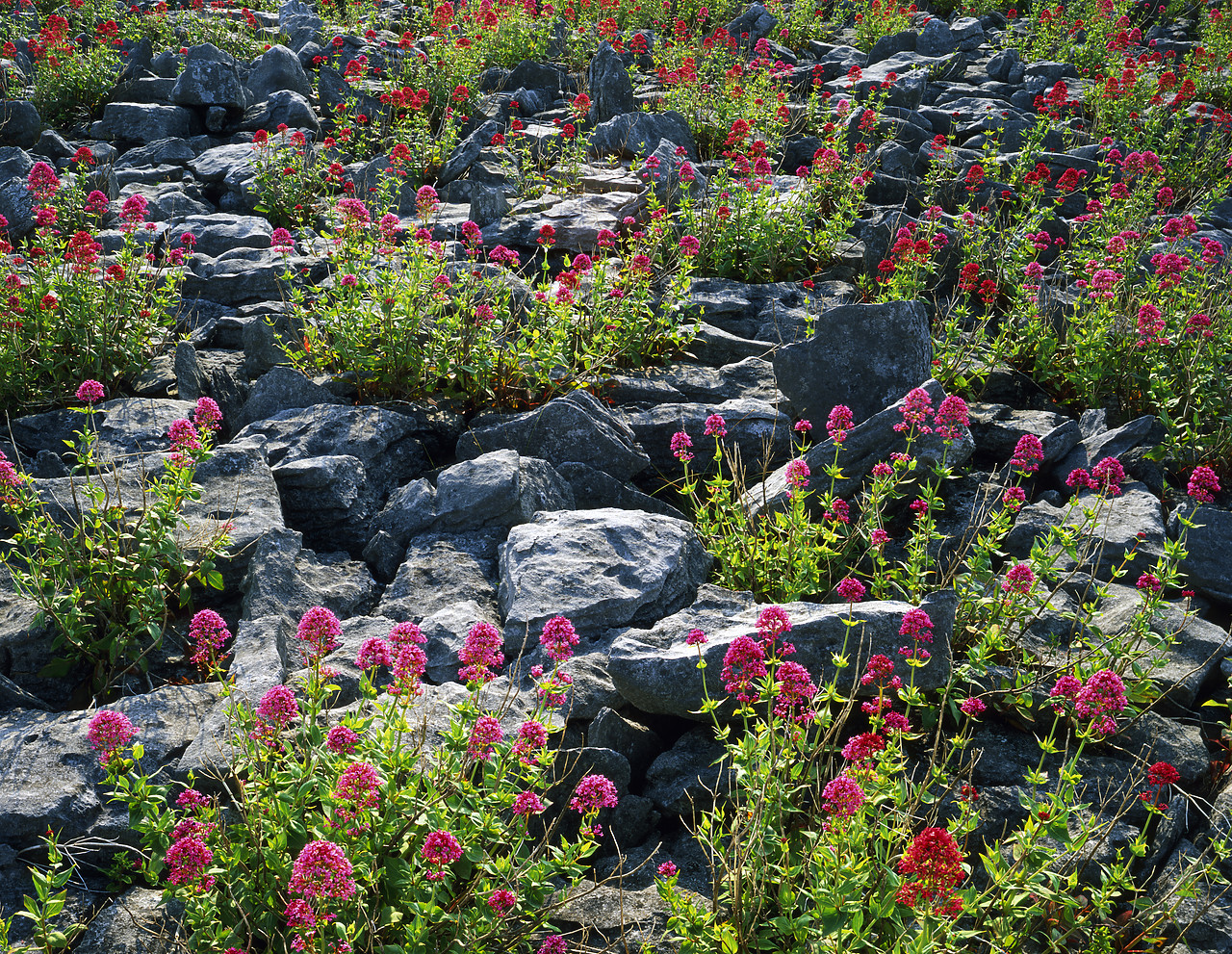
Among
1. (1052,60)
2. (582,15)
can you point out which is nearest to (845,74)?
(1052,60)

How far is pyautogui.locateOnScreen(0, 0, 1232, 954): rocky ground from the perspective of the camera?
A: 12.3 ft

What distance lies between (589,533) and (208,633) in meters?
2.15

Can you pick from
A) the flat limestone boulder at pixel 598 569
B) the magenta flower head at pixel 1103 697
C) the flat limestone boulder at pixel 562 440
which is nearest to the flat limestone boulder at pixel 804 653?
the flat limestone boulder at pixel 598 569

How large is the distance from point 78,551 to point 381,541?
167 cm

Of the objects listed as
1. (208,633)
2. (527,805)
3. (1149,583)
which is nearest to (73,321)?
(208,633)

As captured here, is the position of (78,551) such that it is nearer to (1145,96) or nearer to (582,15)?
(1145,96)

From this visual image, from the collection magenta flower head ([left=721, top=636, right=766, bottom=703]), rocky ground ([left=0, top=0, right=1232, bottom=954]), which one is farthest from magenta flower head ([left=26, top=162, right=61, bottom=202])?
magenta flower head ([left=721, top=636, right=766, bottom=703])

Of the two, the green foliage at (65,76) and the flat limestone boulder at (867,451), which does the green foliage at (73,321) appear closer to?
the flat limestone boulder at (867,451)

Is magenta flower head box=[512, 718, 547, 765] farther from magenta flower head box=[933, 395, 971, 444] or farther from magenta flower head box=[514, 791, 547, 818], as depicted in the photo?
magenta flower head box=[933, 395, 971, 444]

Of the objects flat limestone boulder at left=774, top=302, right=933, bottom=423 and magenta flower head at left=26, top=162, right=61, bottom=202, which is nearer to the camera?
flat limestone boulder at left=774, top=302, right=933, bottom=423

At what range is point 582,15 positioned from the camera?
704 inches

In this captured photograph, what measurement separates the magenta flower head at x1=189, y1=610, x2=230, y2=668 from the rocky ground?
0.54 feet

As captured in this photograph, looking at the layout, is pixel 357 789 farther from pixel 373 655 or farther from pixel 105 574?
pixel 105 574

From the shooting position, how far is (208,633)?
402 centimetres
